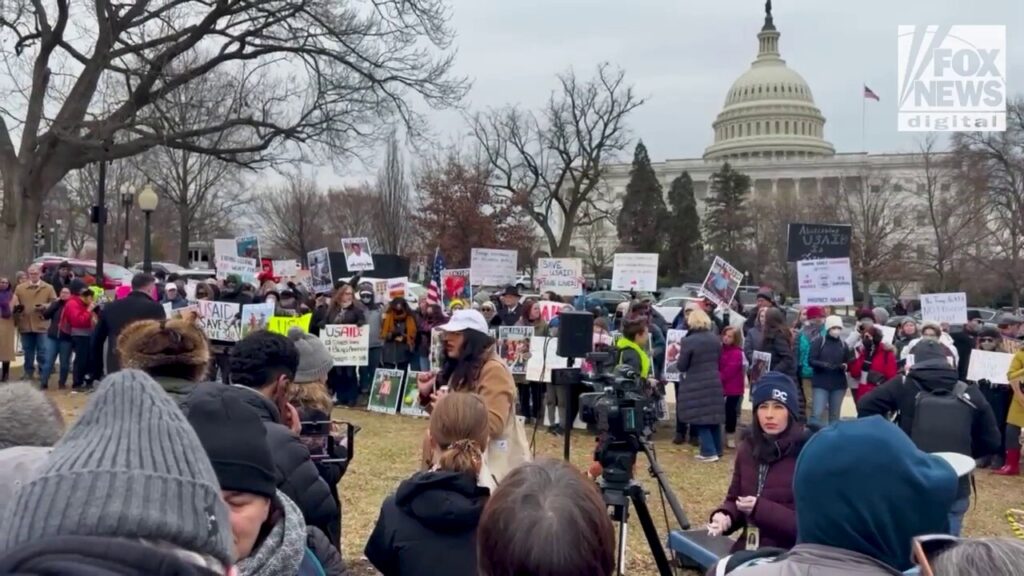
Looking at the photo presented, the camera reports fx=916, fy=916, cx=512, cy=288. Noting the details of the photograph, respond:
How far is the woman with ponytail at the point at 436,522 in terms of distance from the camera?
11.1ft

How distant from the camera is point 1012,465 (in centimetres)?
1086

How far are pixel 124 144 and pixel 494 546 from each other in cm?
2316

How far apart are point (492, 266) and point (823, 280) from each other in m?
7.34

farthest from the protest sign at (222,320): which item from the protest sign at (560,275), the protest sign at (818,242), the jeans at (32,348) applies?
the protest sign at (818,242)

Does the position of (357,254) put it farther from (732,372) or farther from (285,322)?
(732,372)

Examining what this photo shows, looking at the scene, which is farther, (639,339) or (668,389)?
(668,389)

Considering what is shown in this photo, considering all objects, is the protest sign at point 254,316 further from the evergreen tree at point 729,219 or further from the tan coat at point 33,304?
the evergreen tree at point 729,219

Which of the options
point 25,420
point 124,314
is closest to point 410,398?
point 124,314

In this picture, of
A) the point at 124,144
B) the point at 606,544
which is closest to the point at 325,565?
the point at 606,544

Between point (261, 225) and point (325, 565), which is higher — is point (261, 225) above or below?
above

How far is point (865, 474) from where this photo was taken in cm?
225

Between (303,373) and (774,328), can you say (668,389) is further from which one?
(303,373)

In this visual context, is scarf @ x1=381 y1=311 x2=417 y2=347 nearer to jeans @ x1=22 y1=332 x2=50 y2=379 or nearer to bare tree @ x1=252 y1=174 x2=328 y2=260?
jeans @ x1=22 y1=332 x2=50 y2=379

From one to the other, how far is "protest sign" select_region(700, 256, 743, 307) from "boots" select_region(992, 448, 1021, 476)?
15.4ft
